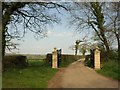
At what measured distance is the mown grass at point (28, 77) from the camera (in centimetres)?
1056

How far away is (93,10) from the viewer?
72.2 feet

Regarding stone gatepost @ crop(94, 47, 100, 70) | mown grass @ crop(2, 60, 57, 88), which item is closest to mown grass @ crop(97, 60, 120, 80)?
stone gatepost @ crop(94, 47, 100, 70)

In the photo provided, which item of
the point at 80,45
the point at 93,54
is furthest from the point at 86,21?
the point at 80,45

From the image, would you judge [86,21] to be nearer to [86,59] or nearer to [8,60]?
[86,59]

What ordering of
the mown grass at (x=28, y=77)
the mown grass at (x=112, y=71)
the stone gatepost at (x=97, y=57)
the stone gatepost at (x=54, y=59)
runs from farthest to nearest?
1. the stone gatepost at (x=97, y=57)
2. the stone gatepost at (x=54, y=59)
3. the mown grass at (x=112, y=71)
4. the mown grass at (x=28, y=77)

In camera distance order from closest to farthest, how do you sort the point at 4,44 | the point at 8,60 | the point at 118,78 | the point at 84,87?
the point at 84,87, the point at 118,78, the point at 4,44, the point at 8,60

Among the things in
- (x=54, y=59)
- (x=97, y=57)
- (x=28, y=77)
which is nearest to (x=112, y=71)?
(x=28, y=77)

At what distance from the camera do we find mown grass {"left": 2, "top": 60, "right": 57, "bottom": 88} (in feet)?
34.6

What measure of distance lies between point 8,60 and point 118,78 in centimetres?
807

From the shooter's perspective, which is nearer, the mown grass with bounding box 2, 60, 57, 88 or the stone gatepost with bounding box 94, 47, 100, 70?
the mown grass with bounding box 2, 60, 57, 88

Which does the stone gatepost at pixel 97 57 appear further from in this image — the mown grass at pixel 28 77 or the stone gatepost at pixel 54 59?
the mown grass at pixel 28 77

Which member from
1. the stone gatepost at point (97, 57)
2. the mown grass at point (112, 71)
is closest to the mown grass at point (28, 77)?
the mown grass at point (112, 71)

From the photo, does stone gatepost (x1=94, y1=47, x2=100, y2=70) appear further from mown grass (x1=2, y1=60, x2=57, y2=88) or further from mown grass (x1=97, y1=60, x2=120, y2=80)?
mown grass (x1=2, y1=60, x2=57, y2=88)

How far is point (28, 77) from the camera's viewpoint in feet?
42.8
